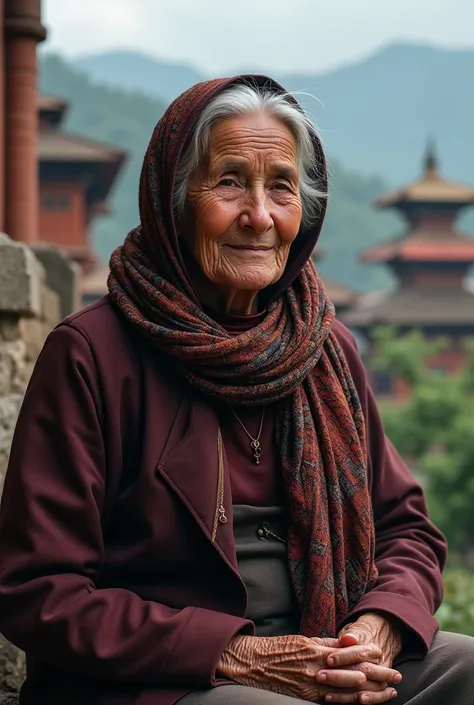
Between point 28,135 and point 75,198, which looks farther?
point 75,198

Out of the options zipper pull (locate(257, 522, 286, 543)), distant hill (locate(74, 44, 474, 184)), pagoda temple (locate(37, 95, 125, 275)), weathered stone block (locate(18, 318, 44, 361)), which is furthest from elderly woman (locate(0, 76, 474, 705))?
distant hill (locate(74, 44, 474, 184))

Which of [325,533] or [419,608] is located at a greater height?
[325,533]

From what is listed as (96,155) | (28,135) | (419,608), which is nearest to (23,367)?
(419,608)

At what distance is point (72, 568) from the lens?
218 cm

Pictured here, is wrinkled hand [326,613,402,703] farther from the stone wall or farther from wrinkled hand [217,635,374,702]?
the stone wall

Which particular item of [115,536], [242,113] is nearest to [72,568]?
[115,536]

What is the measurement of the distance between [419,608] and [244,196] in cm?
84

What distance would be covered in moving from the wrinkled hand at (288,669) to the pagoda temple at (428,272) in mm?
31930

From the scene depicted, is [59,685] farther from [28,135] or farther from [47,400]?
[28,135]

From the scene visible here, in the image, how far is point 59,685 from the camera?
7.32ft

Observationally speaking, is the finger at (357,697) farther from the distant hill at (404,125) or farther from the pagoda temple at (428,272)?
the distant hill at (404,125)

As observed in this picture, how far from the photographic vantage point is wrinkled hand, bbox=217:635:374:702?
7.15 feet

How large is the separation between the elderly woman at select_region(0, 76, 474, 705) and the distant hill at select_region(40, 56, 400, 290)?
8234 centimetres

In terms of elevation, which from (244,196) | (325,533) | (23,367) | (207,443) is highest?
(244,196)
